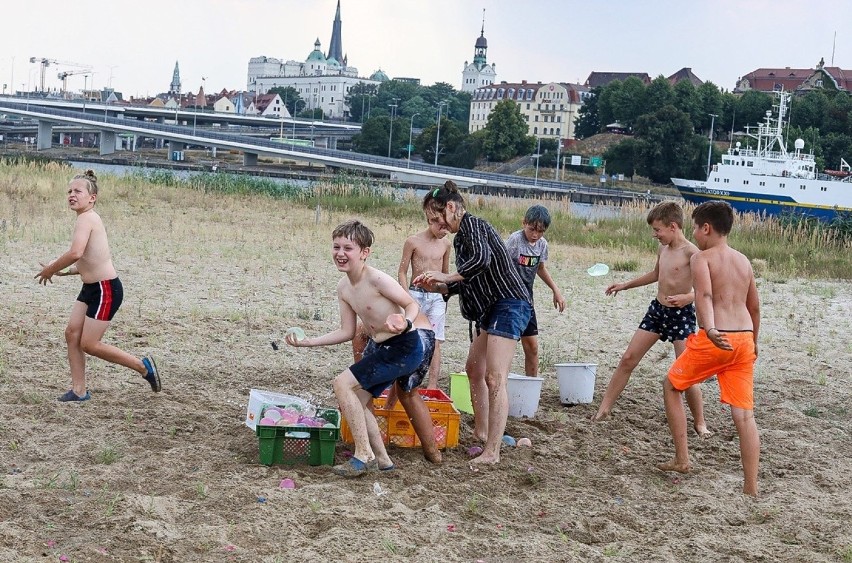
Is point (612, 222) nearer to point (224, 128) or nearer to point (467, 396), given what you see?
point (467, 396)

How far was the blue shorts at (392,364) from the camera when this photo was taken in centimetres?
625

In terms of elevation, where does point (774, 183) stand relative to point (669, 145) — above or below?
below

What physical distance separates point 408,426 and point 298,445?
2.76 ft

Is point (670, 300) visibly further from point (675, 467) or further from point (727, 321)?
point (675, 467)

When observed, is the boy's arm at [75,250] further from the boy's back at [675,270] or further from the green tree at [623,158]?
the green tree at [623,158]

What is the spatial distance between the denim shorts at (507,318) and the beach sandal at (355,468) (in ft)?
3.86

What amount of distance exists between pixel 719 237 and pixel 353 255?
2.19 meters

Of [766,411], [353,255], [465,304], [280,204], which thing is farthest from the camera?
[280,204]

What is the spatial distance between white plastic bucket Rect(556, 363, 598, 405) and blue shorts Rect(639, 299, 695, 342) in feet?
2.74

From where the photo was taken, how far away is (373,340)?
6.41 metres

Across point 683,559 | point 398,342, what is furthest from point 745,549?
point 398,342

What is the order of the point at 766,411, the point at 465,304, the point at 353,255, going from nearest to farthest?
the point at 353,255
the point at 465,304
the point at 766,411

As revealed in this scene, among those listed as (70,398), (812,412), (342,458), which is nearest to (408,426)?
(342,458)

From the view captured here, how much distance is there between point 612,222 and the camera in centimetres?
2931
